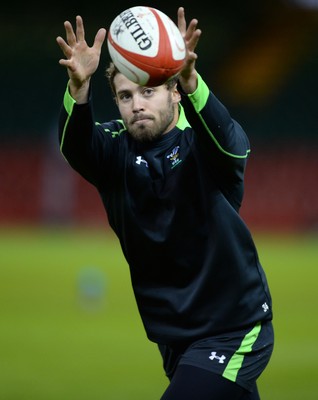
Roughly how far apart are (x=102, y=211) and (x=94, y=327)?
16.5 m

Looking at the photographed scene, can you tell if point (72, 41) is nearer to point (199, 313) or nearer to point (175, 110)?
point (175, 110)

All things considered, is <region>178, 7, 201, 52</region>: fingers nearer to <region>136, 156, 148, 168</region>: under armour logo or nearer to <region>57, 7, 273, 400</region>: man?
<region>57, 7, 273, 400</region>: man

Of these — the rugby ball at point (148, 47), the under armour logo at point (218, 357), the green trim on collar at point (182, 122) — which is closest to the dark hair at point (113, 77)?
the rugby ball at point (148, 47)

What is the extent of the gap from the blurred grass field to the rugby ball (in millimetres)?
4888

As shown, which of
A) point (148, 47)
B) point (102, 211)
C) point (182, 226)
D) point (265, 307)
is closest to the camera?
point (148, 47)

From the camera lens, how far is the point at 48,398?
948 centimetres

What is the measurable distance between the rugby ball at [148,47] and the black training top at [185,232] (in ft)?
1.30

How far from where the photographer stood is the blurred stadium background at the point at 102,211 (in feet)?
38.0

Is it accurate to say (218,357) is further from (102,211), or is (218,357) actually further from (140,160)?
(102,211)

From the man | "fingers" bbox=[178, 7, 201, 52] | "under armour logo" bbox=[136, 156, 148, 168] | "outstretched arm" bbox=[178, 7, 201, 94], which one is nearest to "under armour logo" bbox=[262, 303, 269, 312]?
the man

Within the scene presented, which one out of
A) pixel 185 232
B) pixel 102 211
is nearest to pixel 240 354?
pixel 185 232

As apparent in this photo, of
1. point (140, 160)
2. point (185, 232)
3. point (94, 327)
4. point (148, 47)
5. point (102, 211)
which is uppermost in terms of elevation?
point (148, 47)

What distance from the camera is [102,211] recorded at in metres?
31.0

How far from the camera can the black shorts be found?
5.36 metres
